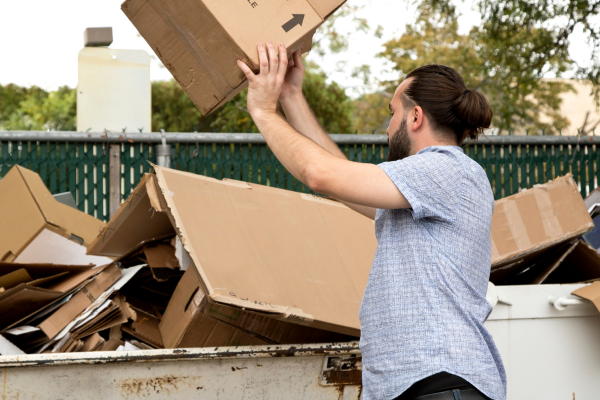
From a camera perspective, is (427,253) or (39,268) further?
(39,268)

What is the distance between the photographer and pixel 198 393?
2.10 meters

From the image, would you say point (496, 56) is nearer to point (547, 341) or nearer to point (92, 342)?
point (547, 341)

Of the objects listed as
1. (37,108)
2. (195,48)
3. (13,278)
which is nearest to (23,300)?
(13,278)

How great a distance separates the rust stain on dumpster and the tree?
13.6 feet

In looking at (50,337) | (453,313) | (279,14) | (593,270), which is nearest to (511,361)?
(593,270)

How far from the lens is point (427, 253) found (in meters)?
1.47

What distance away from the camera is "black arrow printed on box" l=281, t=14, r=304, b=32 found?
5.81ft

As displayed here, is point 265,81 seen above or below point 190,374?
above

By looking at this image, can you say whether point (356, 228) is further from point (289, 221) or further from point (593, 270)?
point (593, 270)

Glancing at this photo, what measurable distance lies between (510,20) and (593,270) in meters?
6.23

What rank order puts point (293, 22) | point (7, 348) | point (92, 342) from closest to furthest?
point (293, 22) → point (7, 348) → point (92, 342)

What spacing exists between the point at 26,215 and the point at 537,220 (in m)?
2.69

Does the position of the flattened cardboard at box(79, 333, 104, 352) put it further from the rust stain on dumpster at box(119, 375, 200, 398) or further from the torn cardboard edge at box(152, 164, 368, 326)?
the torn cardboard edge at box(152, 164, 368, 326)

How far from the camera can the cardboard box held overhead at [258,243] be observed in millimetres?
2156
